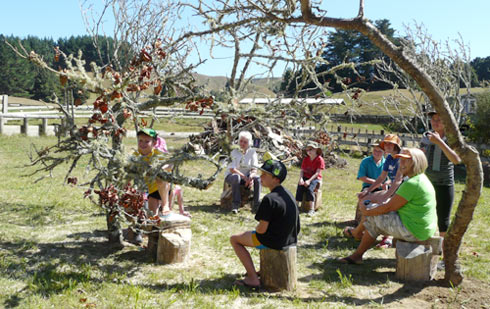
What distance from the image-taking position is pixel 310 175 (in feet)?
25.7

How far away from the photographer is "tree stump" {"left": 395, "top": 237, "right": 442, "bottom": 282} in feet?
14.3

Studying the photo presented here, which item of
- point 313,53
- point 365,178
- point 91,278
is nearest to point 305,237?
point 365,178

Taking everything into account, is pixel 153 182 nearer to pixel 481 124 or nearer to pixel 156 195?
pixel 156 195

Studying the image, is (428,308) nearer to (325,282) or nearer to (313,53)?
(325,282)

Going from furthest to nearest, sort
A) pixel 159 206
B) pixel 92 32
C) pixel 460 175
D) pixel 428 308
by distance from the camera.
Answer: pixel 460 175 < pixel 92 32 < pixel 159 206 < pixel 428 308

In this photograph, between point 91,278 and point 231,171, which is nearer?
point 91,278

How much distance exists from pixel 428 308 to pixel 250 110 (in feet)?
8.70

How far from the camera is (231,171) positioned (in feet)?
25.2

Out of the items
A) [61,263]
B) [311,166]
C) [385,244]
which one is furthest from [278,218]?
[311,166]

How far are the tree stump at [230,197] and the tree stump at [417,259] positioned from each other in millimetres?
3808

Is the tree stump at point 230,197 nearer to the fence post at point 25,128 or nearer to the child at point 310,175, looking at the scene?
the child at point 310,175

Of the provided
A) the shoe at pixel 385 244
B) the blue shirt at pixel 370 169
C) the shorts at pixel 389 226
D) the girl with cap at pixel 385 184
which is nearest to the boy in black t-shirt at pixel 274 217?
the shorts at pixel 389 226

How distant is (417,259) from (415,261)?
0.10 ft

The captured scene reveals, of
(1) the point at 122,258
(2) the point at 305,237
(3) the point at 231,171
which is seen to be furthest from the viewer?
(3) the point at 231,171
